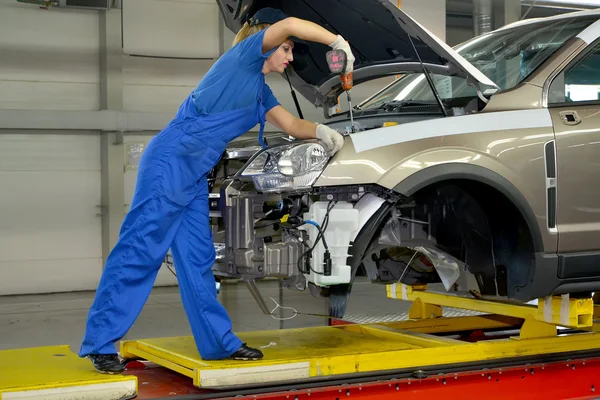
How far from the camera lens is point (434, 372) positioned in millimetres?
3947

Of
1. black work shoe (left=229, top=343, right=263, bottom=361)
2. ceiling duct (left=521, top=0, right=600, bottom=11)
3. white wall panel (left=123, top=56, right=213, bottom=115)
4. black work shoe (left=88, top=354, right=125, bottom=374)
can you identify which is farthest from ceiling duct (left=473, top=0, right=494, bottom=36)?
black work shoe (left=88, top=354, right=125, bottom=374)

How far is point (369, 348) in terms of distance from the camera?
13.6 feet

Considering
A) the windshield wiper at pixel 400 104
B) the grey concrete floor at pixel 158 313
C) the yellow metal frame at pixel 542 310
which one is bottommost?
the grey concrete floor at pixel 158 313

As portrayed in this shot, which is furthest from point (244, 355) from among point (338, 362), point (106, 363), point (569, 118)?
point (569, 118)

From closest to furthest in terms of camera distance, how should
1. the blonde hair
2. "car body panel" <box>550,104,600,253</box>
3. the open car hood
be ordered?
the blonde hair, the open car hood, "car body panel" <box>550,104,600,253</box>

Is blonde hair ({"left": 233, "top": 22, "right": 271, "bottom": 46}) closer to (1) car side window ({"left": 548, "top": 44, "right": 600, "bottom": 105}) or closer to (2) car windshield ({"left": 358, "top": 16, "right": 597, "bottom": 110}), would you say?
(2) car windshield ({"left": 358, "top": 16, "right": 597, "bottom": 110})

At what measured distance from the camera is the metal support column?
10.4 m

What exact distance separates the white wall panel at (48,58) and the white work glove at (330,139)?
7.37 m

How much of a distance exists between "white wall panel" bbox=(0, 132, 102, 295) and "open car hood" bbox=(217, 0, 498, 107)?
6197 mm

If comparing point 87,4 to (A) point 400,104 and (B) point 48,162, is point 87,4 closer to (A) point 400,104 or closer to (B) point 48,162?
(B) point 48,162

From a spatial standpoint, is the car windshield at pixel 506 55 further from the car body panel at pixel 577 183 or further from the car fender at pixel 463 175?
the car fender at pixel 463 175

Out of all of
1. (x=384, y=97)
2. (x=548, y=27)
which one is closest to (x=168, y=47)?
(x=384, y=97)

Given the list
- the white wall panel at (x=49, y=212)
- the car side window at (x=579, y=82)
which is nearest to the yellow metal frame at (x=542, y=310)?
the car side window at (x=579, y=82)

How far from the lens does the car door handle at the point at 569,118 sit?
4.09 m
